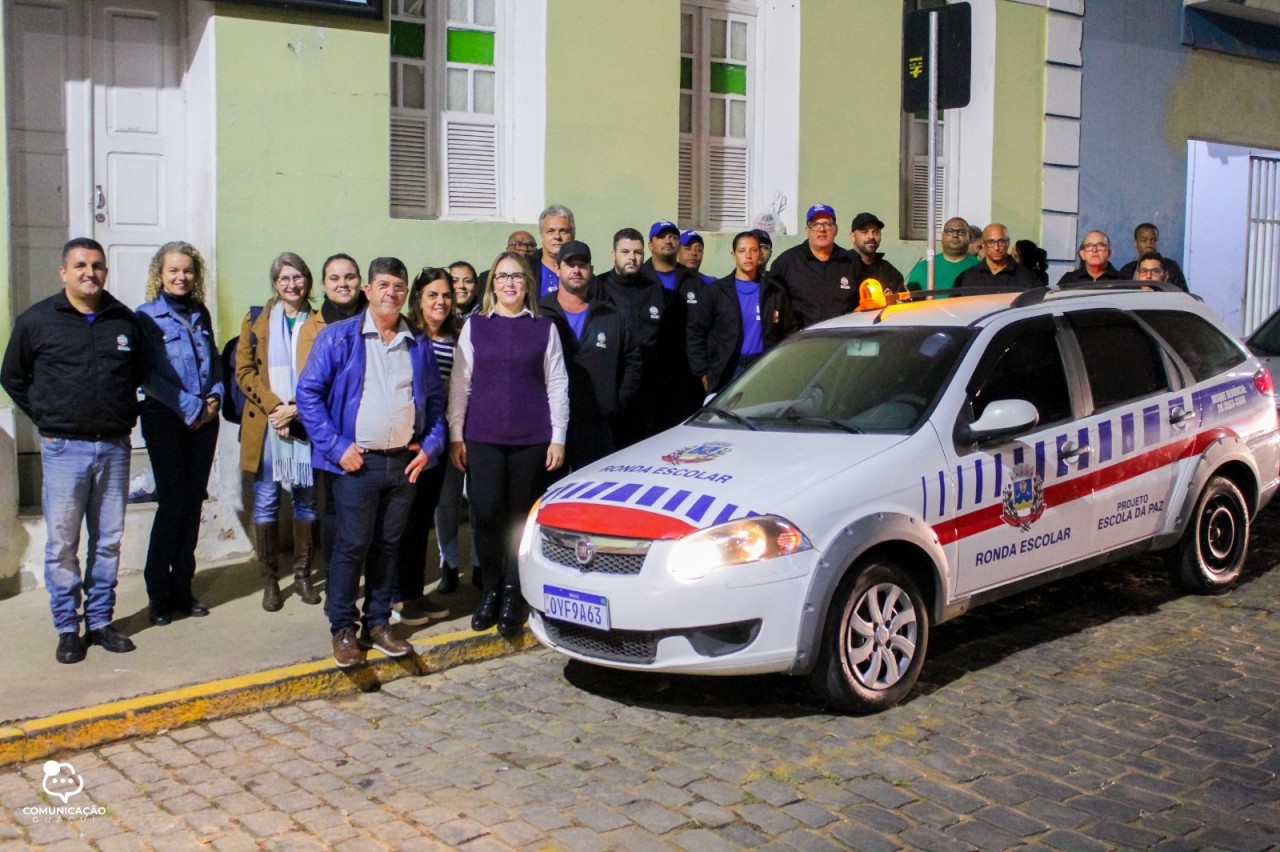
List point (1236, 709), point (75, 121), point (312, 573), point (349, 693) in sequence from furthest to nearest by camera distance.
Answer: point (75, 121)
point (312, 573)
point (349, 693)
point (1236, 709)

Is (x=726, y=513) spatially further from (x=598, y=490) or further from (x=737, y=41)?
(x=737, y=41)

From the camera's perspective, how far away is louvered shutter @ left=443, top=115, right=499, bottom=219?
9.99m

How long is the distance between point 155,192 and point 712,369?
3.75m

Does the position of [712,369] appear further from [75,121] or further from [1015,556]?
[75,121]

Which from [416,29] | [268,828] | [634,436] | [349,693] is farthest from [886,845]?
[416,29]

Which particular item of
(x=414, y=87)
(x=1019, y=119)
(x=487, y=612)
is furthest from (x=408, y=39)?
(x=1019, y=119)

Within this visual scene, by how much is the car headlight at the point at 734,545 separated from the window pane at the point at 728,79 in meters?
6.72

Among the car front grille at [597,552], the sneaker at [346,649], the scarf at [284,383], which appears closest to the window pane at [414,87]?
the scarf at [284,383]

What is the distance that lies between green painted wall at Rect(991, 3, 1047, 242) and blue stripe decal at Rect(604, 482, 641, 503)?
8069 mm

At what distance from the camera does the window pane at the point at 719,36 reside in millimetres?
11359

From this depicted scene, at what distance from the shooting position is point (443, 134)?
32.7ft

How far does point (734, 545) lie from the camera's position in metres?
5.48

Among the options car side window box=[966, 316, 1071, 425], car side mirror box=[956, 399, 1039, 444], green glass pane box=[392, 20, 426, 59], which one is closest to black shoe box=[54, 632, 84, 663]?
car side mirror box=[956, 399, 1039, 444]

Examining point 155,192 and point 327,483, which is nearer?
point 327,483
